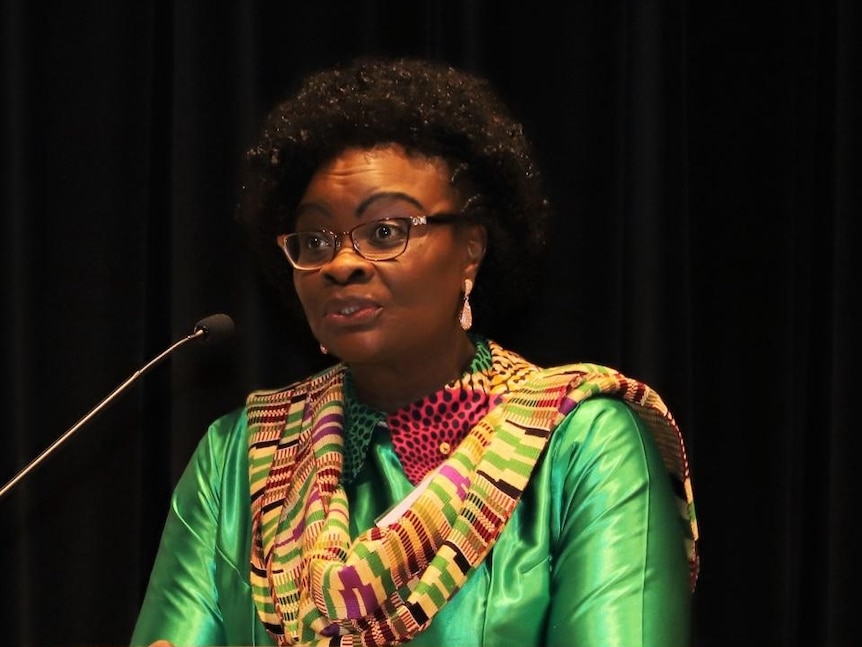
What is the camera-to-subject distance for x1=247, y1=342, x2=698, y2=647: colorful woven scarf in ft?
4.87

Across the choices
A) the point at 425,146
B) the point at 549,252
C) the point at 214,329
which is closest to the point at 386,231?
the point at 425,146

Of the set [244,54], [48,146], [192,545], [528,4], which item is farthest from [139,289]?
[528,4]

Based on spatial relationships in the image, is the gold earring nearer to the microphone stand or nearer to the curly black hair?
the curly black hair

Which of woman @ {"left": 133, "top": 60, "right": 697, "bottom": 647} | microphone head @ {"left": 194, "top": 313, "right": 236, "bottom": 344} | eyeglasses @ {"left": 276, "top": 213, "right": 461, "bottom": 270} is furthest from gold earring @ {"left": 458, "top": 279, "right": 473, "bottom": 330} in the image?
microphone head @ {"left": 194, "top": 313, "right": 236, "bottom": 344}

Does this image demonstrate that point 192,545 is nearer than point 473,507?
No

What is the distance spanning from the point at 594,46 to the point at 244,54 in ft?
2.12

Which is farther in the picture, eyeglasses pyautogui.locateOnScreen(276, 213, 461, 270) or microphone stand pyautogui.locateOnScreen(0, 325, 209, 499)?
eyeglasses pyautogui.locateOnScreen(276, 213, 461, 270)

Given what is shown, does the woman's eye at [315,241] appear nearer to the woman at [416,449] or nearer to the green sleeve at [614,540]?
the woman at [416,449]

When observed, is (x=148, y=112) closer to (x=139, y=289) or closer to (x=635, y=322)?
(x=139, y=289)

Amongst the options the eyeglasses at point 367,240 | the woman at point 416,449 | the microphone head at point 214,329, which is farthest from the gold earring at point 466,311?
the microphone head at point 214,329

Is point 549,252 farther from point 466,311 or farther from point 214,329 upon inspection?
point 214,329

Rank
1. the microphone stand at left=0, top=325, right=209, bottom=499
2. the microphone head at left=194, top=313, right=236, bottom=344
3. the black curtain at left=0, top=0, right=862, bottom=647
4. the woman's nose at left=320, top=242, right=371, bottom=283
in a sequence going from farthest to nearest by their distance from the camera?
the black curtain at left=0, top=0, right=862, bottom=647, the microphone head at left=194, top=313, right=236, bottom=344, the woman's nose at left=320, top=242, right=371, bottom=283, the microphone stand at left=0, top=325, right=209, bottom=499

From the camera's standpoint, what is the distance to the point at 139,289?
217 cm

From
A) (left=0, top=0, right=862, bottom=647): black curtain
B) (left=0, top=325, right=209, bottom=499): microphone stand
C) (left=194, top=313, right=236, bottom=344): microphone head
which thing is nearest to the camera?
(left=0, top=325, right=209, bottom=499): microphone stand
